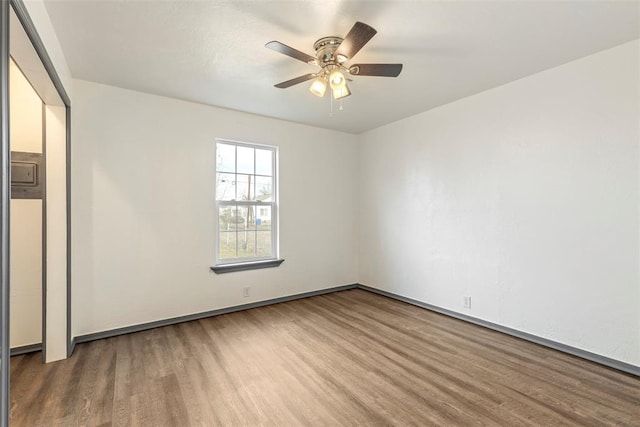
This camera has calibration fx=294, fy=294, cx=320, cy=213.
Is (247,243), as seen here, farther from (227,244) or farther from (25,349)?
(25,349)

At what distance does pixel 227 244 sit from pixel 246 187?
82cm

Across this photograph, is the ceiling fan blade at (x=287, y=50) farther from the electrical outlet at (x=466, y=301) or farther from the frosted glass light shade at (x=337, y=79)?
the electrical outlet at (x=466, y=301)

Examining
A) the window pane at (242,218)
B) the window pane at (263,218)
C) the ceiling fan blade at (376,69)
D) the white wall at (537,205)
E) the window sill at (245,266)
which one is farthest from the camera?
the window pane at (263,218)

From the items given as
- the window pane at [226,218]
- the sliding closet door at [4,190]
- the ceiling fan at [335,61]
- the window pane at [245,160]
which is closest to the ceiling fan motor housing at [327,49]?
the ceiling fan at [335,61]

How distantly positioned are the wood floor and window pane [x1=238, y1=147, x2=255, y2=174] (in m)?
2.05

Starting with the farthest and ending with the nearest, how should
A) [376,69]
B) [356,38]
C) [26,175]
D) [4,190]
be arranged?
[26,175] → [376,69] → [356,38] → [4,190]

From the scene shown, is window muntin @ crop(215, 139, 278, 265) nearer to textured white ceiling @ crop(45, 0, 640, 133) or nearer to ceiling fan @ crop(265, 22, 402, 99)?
textured white ceiling @ crop(45, 0, 640, 133)

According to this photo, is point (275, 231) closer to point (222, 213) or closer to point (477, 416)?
point (222, 213)

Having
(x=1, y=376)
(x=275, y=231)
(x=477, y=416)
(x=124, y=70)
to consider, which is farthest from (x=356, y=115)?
(x=1, y=376)

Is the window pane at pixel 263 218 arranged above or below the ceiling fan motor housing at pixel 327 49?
below

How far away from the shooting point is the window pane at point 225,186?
3.83 m

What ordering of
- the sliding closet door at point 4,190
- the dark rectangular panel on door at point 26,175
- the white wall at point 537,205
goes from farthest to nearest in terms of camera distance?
the dark rectangular panel on door at point 26,175 < the white wall at point 537,205 < the sliding closet door at point 4,190

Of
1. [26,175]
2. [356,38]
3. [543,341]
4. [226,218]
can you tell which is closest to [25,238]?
[26,175]

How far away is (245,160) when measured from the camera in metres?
4.07
